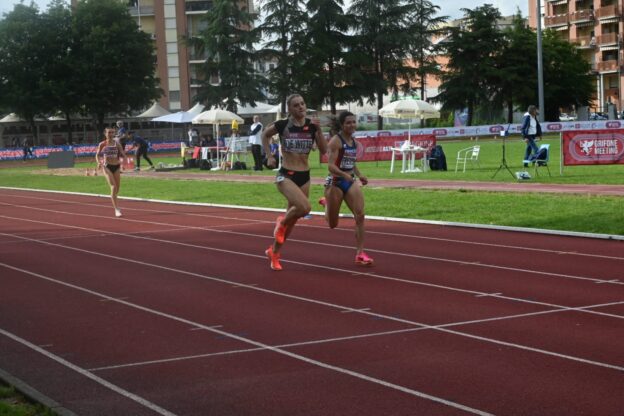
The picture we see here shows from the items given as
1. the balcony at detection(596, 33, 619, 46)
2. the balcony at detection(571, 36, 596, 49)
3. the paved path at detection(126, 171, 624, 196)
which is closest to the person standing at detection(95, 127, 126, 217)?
the paved path at detection(126, 171, 624, 196)

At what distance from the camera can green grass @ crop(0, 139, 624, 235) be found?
1630 cm

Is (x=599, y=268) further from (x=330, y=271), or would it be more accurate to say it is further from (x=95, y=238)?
(x=95, y=238)

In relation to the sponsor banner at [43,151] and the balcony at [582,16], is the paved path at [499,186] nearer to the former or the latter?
the sponsor banner at [43,151]

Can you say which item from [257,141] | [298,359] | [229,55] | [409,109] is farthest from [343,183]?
[229,55]

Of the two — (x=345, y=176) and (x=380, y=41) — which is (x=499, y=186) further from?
(x=380, y=41)

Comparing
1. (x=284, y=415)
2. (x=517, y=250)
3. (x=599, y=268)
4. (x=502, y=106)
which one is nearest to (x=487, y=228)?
(x=517, y=250)

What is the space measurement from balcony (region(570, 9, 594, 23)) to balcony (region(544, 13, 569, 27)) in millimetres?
829

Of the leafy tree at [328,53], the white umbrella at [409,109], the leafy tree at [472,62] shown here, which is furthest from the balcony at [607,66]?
the white umbrella at [409,109]

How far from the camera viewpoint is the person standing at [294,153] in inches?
453

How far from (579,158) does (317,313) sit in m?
17.9

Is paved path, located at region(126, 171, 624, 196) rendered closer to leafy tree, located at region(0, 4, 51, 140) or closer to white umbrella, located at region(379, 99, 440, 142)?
white umbrella, located at region(379, 99, 440, 142)

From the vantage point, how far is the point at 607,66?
9475 centimetres

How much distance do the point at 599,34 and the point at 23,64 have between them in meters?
53.2

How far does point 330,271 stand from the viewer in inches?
458
